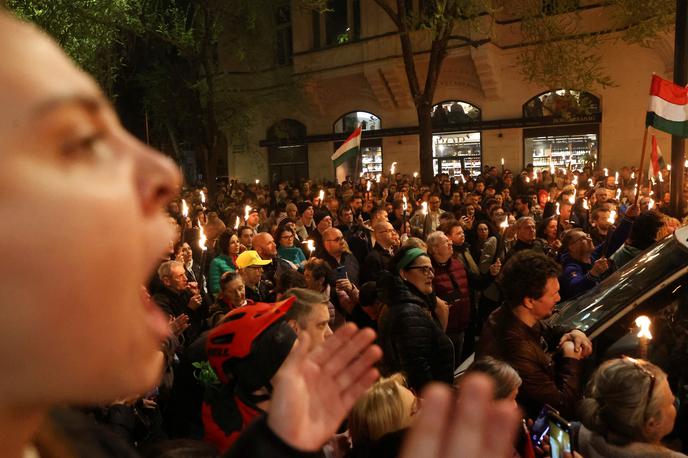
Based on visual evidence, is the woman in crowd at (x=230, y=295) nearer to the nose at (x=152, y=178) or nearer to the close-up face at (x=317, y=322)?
the close-up face at (x=317, y=322)

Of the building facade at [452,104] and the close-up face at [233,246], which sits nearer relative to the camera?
the close-up face at [233,246]

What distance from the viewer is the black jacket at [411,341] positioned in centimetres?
366

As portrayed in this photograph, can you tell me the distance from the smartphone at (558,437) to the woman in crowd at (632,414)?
14cm

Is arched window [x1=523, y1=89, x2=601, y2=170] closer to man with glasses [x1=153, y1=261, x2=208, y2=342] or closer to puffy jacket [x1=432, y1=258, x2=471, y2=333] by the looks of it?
puffy jacket [x1=432, y1=258, x2=471, y2=333]

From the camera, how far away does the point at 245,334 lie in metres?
2.27

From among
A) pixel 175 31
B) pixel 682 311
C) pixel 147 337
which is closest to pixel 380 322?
pixel 682 311

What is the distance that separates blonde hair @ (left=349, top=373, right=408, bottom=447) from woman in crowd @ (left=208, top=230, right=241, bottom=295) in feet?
11.9

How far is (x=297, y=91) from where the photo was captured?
73.6ft

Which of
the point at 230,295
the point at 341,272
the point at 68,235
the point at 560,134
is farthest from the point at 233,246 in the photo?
the point at 560,134

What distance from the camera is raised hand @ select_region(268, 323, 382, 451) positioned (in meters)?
1.03

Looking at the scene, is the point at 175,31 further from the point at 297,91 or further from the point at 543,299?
the point at 543,299

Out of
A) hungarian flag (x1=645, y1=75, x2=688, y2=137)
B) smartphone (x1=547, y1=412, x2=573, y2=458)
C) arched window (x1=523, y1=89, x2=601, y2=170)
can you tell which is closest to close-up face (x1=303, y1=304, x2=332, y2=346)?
smartphone (x1=547, y1=412, x2=573, y2=458)

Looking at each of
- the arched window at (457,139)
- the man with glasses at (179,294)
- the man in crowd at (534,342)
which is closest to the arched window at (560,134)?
the arched window at (457,139)

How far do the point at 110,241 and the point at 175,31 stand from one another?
1603 cm
